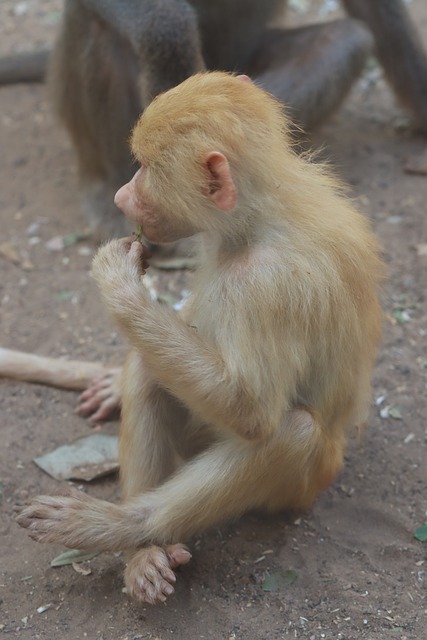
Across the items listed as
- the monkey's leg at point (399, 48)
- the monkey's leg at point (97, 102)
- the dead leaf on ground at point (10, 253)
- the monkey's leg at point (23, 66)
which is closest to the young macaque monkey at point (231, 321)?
the dead leaf on ground at point (10, 253)

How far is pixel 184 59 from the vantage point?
551 centimetres

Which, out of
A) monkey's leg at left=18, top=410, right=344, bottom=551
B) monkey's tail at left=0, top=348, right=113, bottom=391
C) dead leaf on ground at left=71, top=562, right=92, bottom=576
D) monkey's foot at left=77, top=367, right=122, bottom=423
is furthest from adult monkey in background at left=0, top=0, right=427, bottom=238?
dead leaf on ground at left=71, top=562, right=92, bottom=576

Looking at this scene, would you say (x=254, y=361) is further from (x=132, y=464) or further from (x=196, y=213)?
(x=132, y=464)

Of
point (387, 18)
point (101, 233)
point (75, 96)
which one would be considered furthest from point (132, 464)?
point (387, 18)

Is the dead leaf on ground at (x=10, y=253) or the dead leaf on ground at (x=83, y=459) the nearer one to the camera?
the dead leaf on ground at (x=83, y=459)

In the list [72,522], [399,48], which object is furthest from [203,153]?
[399,48]

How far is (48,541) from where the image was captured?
3.50 m

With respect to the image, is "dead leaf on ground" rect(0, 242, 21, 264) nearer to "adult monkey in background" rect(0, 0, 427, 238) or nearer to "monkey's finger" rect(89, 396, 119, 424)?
"adult monkey in background" rect(0, 0, 427, 238)

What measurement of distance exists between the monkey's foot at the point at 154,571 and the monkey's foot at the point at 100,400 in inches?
48.1

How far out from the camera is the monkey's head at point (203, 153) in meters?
3.06

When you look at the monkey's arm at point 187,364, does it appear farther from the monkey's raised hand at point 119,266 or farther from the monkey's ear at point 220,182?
the monkey's ear at point 220,182

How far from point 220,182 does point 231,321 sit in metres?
0.50

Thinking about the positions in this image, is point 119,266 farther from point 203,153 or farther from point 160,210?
point 203,153

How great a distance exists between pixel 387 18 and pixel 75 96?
8.83 feet
